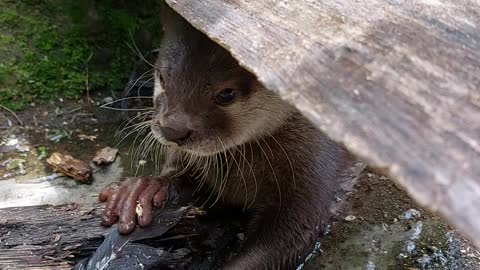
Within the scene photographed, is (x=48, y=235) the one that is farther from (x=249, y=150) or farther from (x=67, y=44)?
(x=67, y=44)

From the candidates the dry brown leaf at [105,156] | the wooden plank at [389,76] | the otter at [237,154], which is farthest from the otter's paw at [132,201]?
the wooden plank at [389,76]

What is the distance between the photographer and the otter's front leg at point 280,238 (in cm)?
210

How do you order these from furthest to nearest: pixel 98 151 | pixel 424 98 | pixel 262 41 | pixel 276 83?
1. pixel 98 151
2. pixel 262 41
3. pixel 276 83
4. pixel 424 98

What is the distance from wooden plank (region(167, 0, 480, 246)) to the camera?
3.35 feet

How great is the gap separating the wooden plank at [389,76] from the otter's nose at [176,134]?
1.17 feet

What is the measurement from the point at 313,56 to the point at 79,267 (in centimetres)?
105

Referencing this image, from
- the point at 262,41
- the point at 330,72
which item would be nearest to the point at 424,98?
the point at 330,72

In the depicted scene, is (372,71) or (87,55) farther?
(87,55)

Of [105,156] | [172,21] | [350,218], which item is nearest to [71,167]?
[105,156]

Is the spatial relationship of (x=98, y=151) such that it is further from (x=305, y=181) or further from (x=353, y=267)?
(x=353, y=267)

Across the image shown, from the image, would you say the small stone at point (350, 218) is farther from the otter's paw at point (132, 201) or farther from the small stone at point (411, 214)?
the otter's paw at point (132, 201)

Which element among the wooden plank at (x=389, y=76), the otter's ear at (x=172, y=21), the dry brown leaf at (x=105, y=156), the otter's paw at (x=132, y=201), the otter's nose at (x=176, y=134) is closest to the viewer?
the wooden plank at (x=389, y=76)

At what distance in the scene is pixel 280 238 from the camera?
2.13 metres

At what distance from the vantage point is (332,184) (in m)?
2.28
